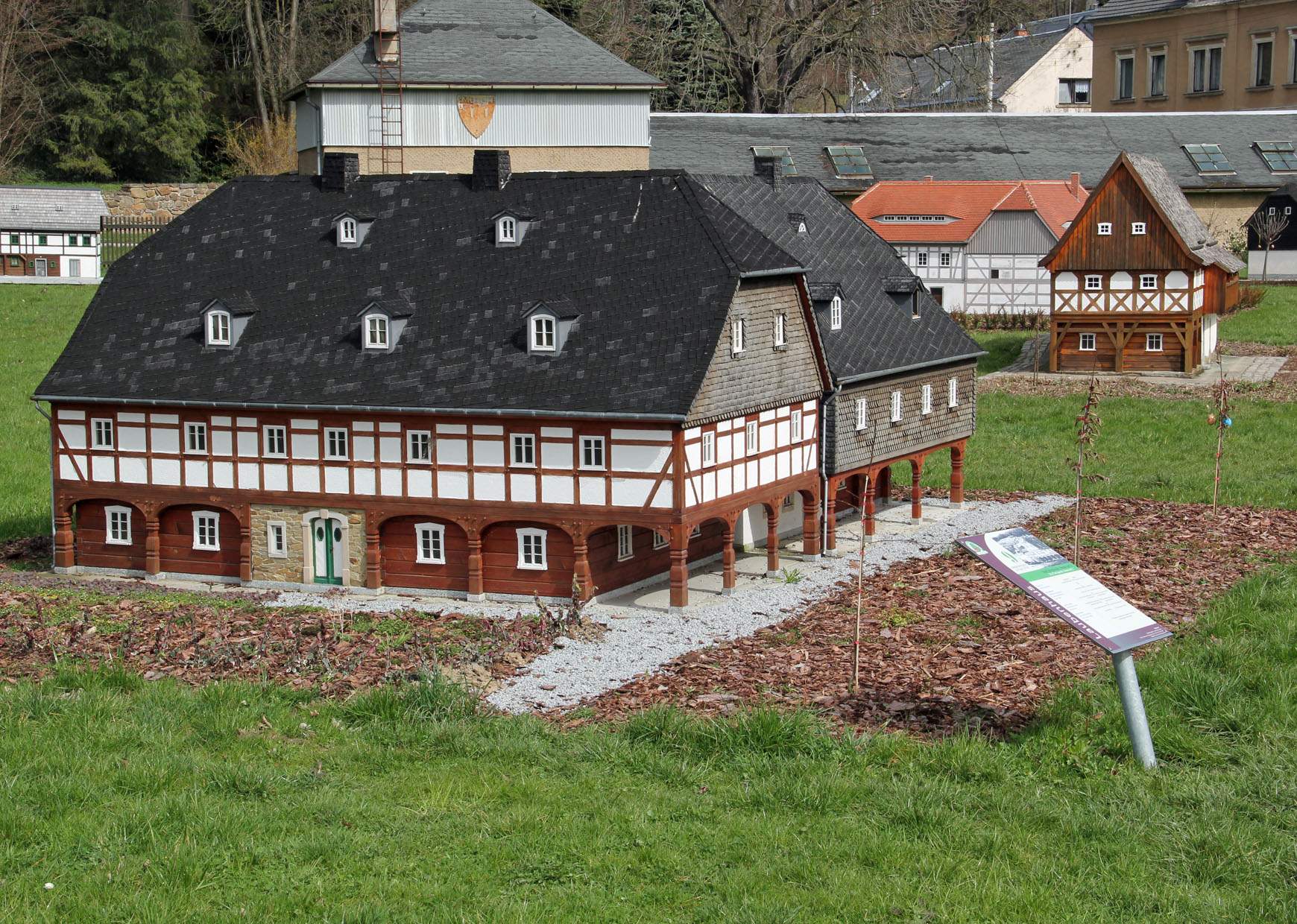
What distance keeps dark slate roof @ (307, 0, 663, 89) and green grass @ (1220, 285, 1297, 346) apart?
22.1m

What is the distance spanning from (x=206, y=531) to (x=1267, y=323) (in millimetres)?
43235

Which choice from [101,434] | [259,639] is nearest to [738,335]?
[259,639]

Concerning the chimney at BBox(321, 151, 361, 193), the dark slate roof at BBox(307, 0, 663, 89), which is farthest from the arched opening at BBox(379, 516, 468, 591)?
the dark slate roof at BBox(307, 0, 663, 89)

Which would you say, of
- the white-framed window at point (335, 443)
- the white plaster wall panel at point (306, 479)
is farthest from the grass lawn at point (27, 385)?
the white-framed window at point (335, 443)

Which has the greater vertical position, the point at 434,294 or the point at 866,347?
the point at 434,294

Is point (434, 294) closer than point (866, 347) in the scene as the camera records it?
Yes

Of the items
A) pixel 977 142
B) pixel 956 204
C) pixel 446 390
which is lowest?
pixel 446 390

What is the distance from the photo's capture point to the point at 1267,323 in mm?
62812

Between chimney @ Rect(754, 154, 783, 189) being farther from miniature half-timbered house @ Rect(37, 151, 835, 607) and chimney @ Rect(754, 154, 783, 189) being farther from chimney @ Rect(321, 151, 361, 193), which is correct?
chimney @ Rect(321, 151, 361, 193)

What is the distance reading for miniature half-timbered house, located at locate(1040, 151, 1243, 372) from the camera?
2100 inches

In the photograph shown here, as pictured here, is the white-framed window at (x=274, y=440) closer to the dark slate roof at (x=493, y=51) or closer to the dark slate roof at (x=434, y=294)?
the dark slate roof at (x=434, y=294)

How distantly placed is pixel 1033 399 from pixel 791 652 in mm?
29234

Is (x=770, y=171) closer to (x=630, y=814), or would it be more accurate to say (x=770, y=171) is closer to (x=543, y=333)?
(x=543, y=333)

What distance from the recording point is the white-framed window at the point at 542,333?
28775mm
